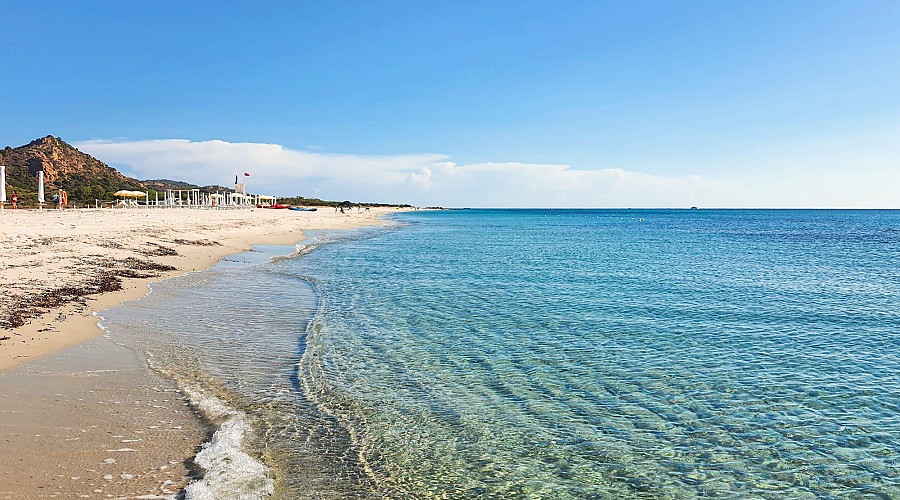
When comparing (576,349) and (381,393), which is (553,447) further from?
(576,349)

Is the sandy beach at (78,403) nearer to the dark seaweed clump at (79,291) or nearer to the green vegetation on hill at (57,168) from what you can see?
the dark seaweed clump at (79,291)

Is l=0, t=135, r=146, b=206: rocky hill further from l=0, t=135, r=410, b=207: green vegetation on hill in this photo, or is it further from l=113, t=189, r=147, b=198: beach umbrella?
l=113, t=189, r=147, b=198: beach umbrella

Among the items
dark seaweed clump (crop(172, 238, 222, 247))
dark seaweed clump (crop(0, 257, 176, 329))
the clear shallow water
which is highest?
dark seaweed clump (crop(172, 238, 222, 247))

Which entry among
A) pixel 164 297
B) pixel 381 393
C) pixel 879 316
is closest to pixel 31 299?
pixel 164 297

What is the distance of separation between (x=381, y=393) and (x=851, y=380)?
291 inches

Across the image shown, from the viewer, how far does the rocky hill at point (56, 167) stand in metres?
95.8

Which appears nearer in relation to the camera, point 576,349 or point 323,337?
point 576,349

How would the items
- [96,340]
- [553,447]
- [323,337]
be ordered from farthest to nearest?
[323,337] < [96,340] < [553,447]

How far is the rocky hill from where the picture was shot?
3771 inches

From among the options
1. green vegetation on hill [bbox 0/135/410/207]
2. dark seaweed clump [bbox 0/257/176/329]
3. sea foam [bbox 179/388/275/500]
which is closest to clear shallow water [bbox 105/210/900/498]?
sea foam [bbox 179/388/275/500]

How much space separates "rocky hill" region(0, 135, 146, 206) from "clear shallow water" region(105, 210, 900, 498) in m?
92.4

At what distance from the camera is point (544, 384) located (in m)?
8.62

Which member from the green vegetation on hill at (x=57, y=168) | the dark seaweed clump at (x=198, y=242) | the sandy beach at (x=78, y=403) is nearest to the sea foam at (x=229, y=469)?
the sandy beach at (x=78, y=403)

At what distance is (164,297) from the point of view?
608 inches
